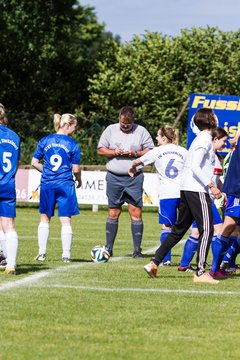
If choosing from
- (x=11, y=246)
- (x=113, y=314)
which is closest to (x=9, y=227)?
(x=11, y=246)

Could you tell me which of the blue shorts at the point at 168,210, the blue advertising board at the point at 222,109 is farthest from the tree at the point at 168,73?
the blue shorts at the point at 168,210

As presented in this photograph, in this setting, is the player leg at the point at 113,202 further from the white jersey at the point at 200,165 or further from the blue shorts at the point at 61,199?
the white jersey at the point at 200,165

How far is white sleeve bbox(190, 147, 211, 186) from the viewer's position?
33.8 ft

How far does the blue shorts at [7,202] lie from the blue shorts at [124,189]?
11.3 ft

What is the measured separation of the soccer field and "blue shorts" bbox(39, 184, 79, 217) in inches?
25.8

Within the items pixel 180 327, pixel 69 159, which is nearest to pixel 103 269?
pixel 69 159

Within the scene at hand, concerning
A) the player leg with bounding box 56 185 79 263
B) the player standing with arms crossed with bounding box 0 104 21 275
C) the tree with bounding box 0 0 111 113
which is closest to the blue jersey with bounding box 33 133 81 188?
the player leg with bounding box 56 185 79 263

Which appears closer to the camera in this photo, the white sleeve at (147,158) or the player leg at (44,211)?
the white sleeve at (147,158)

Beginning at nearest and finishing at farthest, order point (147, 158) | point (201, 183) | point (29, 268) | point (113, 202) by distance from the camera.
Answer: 1. point (201, 183)
2. point (29, 268)
3. point (147, 158)
4. point (113, 202)

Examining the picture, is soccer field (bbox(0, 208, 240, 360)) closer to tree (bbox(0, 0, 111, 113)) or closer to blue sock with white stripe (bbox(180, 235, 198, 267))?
blue sock with white stripe (bbox(180, 235, 198, 267))

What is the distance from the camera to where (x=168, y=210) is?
13.0 m

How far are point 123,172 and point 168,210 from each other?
120cm

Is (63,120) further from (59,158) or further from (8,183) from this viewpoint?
(8,183)

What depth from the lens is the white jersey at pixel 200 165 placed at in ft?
33.9
